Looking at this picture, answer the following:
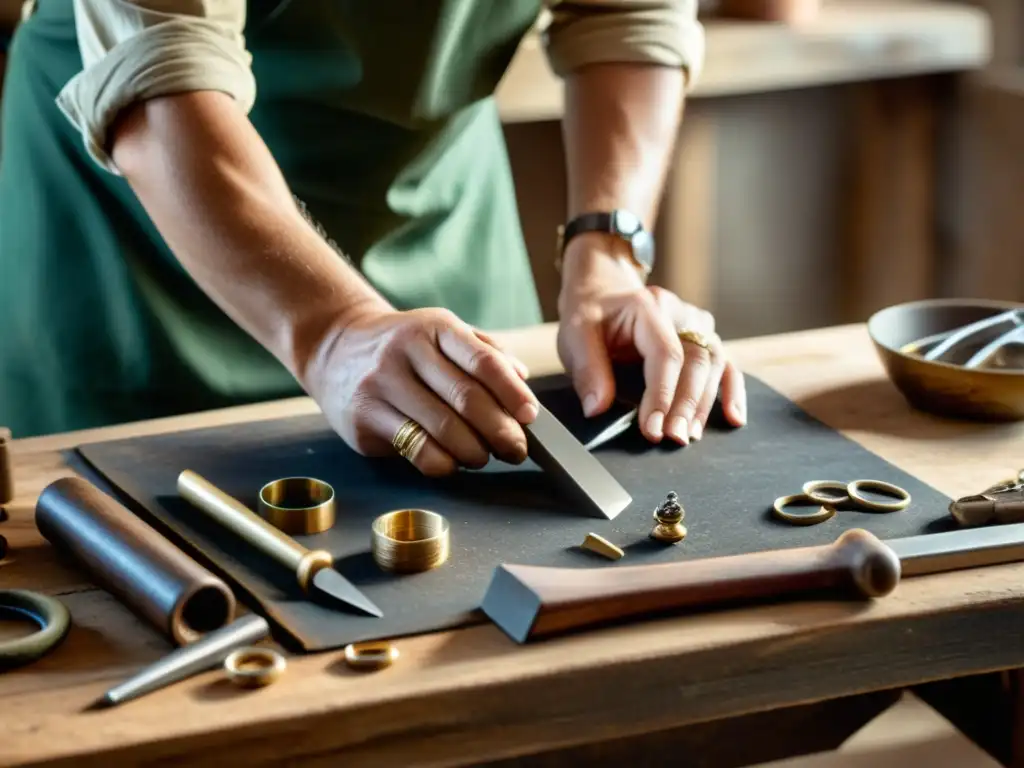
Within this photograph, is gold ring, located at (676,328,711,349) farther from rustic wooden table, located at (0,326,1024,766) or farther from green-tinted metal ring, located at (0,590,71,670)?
green-tinted metal ring, located at (0,590,71,670)

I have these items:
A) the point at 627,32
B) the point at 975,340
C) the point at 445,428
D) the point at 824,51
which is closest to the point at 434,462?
the point at 445,428

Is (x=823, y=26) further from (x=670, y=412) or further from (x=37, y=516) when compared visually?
(x=37, y=516)

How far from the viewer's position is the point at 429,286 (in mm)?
1620

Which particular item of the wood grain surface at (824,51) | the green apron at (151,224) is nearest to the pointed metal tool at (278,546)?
the green apron at (151,224)

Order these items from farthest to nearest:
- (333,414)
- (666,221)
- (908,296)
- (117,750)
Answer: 1. (908,296)
2. (666,221)
3. (333,414)
4. (117,750)

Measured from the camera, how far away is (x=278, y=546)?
3.11 feet

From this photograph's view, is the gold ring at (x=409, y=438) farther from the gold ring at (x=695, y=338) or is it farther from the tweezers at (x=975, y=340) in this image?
the tweezers at (x=975, y=340)

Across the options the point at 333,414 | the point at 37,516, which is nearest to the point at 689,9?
the point at 333,414

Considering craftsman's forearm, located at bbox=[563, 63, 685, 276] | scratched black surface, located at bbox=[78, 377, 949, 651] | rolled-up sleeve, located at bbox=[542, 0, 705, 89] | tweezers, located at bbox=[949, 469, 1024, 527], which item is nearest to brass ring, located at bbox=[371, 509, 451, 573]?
scratched black surface, located at bbox=[78, 377, 949, 651]

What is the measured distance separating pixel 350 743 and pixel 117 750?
0.12 m

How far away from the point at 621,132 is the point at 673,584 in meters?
0.76

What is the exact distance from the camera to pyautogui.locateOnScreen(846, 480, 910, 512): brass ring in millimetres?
1031

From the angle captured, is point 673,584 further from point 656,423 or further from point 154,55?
point 154,55

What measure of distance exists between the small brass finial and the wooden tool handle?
0.77ft
